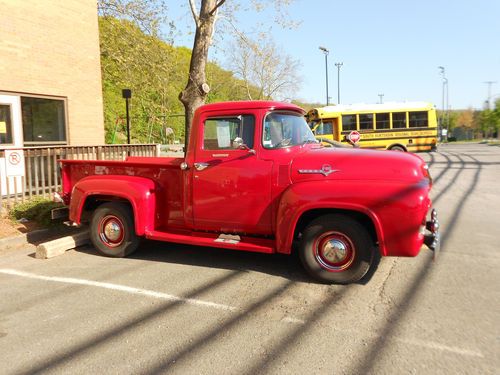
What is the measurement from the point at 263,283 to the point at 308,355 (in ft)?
5.09

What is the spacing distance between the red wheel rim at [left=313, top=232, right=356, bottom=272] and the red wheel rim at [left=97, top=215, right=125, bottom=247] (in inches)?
108

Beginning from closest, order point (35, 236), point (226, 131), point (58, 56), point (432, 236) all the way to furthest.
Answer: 1. point (432, 236)
2. point (226, 131)
3. point (35, 236)
4. point (58, 56)

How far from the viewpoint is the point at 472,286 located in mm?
4375

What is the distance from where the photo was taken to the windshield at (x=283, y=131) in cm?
487

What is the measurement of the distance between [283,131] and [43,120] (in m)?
7.80

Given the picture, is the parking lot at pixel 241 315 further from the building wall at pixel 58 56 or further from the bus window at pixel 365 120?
the bus window at pixel 365 120

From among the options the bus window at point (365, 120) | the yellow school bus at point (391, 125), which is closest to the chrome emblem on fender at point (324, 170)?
the yellow school bus at point (391, 125)

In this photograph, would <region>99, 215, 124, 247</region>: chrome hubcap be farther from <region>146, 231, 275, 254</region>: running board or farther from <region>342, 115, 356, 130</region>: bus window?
<region>342, 115, 356, 130</region>: bus window

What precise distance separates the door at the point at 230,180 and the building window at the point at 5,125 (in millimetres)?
6434

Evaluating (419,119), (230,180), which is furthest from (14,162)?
(419,119)

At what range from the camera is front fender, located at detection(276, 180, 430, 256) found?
13.5 ft

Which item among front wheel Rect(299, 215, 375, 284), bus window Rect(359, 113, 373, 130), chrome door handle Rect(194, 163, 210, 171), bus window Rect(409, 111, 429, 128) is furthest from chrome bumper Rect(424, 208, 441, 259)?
bus window Rect(409, 111, 429, 128)

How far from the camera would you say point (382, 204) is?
4.17 meters

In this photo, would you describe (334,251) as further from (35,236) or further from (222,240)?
(35,236)
